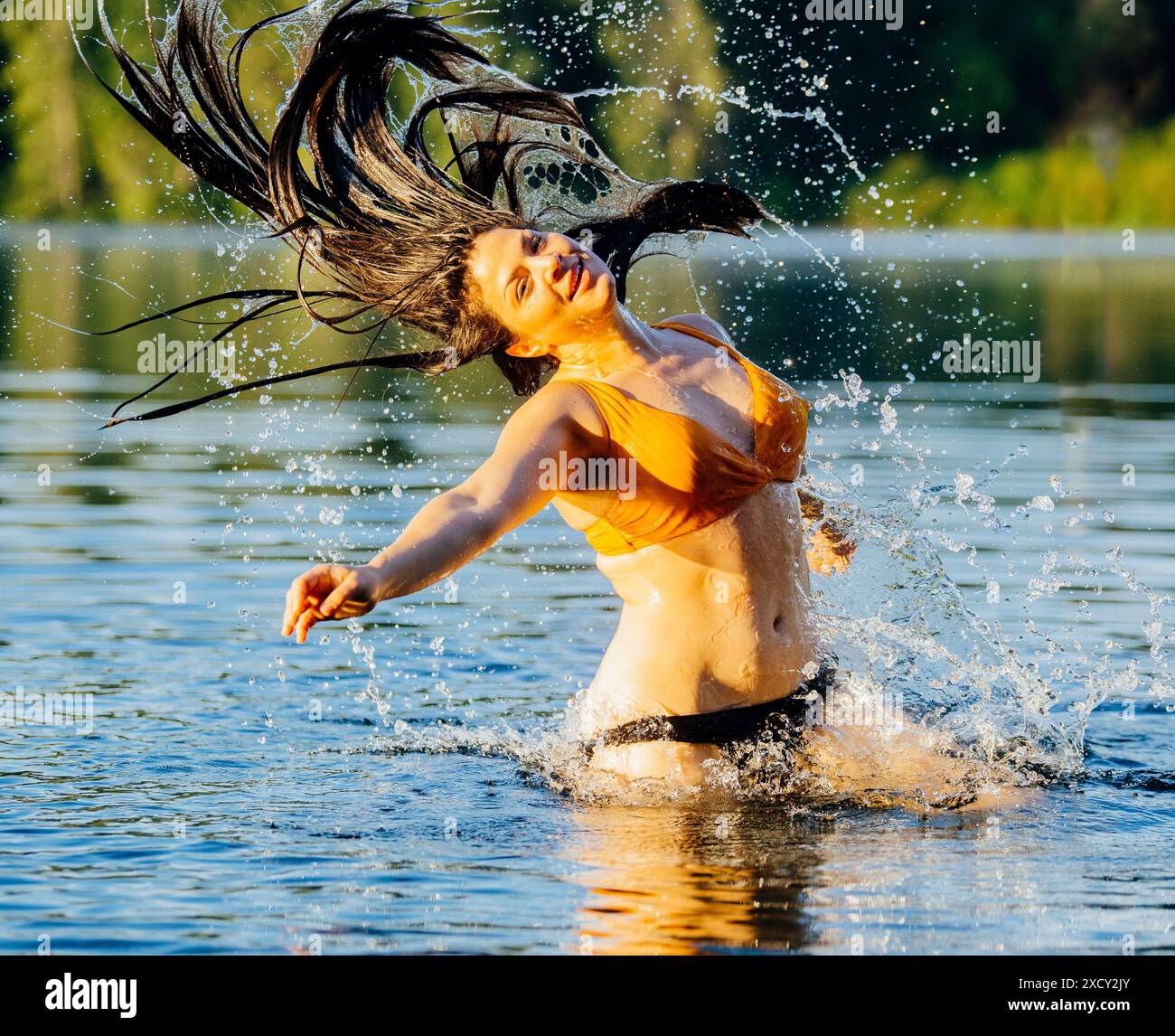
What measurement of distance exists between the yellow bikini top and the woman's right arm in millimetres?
96

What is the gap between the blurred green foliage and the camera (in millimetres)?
44156

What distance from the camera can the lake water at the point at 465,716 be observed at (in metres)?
5.32

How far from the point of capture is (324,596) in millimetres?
4918

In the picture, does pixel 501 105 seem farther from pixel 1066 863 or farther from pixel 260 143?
pixel 1066 863

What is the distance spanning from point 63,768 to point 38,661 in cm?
166

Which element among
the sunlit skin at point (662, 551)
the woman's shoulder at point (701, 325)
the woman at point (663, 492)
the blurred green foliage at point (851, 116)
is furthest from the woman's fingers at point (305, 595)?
the blurred green foliage at point (851, 116)

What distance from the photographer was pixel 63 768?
22.6 feet

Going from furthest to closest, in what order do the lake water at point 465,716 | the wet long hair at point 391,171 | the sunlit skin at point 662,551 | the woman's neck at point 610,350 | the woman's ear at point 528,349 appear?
1. the wet long hair at point 391,171
2. the woman's ear at point 528,349
3. the woman's neck at point 610,350
4. the sunlit skin at point 662,551
5. the lake water at point 465,716

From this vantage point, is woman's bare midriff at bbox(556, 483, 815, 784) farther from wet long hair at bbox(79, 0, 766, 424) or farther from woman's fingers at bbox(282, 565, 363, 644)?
woman's fingers at bbox(282, 565, 363, 644)

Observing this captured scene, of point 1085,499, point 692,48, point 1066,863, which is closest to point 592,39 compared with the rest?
point 692,48

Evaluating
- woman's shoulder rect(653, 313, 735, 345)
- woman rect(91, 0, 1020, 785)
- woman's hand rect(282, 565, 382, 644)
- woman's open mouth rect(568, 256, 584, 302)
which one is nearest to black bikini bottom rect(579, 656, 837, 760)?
woman rect(91, 0, 1020, 785)

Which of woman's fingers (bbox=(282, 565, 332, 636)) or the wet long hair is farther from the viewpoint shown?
the wet long hair

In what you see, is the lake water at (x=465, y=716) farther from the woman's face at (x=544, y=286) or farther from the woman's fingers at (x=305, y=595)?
the woman's face at (x=544, y=286)

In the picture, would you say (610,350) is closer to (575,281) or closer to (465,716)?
(575,281)
